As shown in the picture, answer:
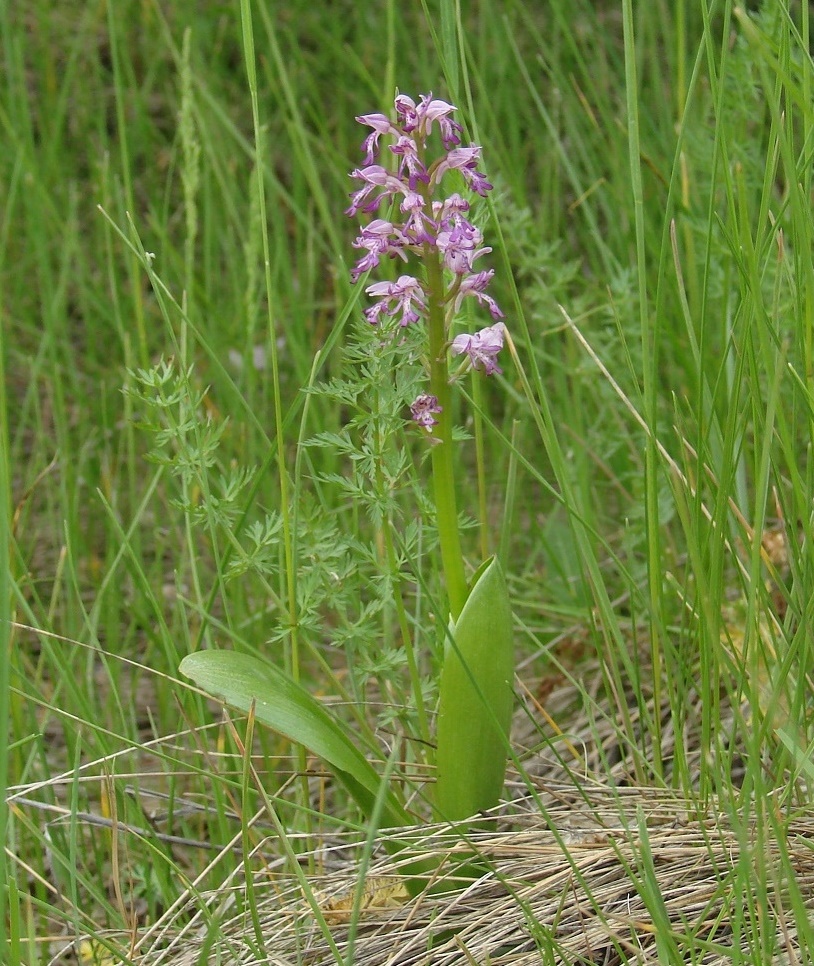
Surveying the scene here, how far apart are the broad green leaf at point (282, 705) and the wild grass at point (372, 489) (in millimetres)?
57

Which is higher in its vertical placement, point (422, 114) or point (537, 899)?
point (422, 114)

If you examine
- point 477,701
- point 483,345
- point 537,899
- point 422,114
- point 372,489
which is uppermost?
point 422,114

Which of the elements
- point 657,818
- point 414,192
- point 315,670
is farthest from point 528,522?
point 414,192

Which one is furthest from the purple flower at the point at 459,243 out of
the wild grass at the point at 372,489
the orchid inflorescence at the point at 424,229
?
the wild grass at the point at 372,489

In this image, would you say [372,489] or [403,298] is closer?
[403,298]

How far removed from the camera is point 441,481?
105 cm

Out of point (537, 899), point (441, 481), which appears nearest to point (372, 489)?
point (441, 481)

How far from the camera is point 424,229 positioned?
97 cm

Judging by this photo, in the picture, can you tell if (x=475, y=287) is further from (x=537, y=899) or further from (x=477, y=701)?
(x=537, y=899)

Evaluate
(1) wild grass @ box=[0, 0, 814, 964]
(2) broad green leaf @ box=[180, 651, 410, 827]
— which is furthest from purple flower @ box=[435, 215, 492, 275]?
(2) broad green leaf @ box=[180, 651, 410, 827]

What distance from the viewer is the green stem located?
39.7 inches

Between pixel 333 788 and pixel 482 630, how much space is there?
2.68 ft

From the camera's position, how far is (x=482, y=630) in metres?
1.01

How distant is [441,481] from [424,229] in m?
0.24
